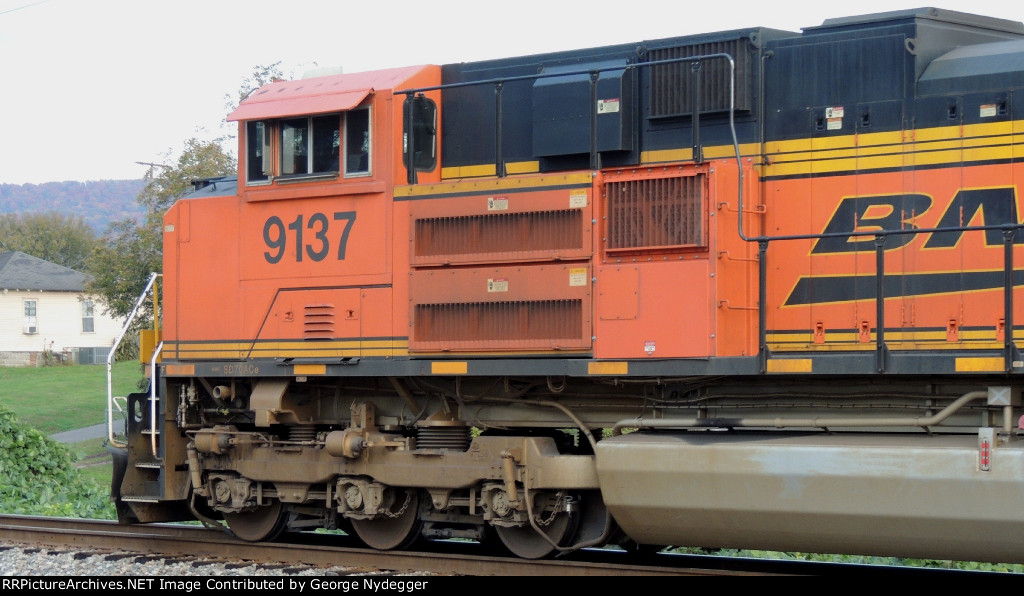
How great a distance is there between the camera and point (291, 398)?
30.6 feet

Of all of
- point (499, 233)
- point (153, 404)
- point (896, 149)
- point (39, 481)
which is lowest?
point (39, 481)

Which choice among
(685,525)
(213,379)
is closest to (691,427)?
(685,525)

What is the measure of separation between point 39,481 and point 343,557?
7.55 m

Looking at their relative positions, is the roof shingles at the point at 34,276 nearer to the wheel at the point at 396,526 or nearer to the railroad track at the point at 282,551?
the railroad track at the point at 282,551

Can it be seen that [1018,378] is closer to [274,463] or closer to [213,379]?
[274,463]

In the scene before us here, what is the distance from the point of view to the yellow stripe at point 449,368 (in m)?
8.23

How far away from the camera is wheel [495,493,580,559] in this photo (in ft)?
27.6

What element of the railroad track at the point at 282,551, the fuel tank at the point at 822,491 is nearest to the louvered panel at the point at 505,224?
the fuel tank at the point at 822,491

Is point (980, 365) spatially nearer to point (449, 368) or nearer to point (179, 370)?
point (449, 368)

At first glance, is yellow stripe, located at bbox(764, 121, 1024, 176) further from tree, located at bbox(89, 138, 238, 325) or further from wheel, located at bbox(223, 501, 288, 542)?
tree, located at bbox(89, 138, 238, 325)

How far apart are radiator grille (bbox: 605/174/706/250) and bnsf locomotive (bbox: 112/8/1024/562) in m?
0.02

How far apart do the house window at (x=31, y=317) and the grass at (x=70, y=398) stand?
5315 mm

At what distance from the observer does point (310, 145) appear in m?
8.94

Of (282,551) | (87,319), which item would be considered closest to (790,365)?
(282,551)
